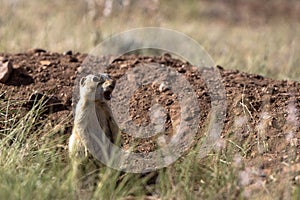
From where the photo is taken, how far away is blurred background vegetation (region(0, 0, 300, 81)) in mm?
7117

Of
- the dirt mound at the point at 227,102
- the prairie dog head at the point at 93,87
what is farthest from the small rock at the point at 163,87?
the prairie dog head at the point at 93,87

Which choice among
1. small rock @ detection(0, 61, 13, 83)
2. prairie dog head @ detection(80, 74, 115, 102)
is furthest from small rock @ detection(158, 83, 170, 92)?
prairie dog head @ detection(80, 74, 115, 102)

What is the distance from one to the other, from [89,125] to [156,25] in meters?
5.64

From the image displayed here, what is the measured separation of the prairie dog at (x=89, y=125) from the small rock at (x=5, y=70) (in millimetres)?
1521

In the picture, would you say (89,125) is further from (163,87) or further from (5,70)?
(5,70)

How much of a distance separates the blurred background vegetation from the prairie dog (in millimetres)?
2782

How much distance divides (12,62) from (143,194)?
2.33 metres

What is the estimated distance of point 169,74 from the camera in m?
5.02

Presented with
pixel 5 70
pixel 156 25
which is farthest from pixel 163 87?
pixel 156 25

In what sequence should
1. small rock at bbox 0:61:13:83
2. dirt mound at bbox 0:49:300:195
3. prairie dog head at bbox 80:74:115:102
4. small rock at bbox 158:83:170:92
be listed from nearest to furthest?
prairie dog head at bbox 80:74:115:102, dirt mound at bbox 0:49:300:195, small rock at bbox 158:83:170:92, small rock at bbox 0:61:13:83

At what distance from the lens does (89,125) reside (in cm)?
359

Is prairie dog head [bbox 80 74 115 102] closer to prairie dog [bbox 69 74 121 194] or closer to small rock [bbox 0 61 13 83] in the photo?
prairie dog [bbox 69 74 121 194]

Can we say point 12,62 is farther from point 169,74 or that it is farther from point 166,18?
point 166,18

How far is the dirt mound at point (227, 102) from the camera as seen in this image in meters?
3.88
